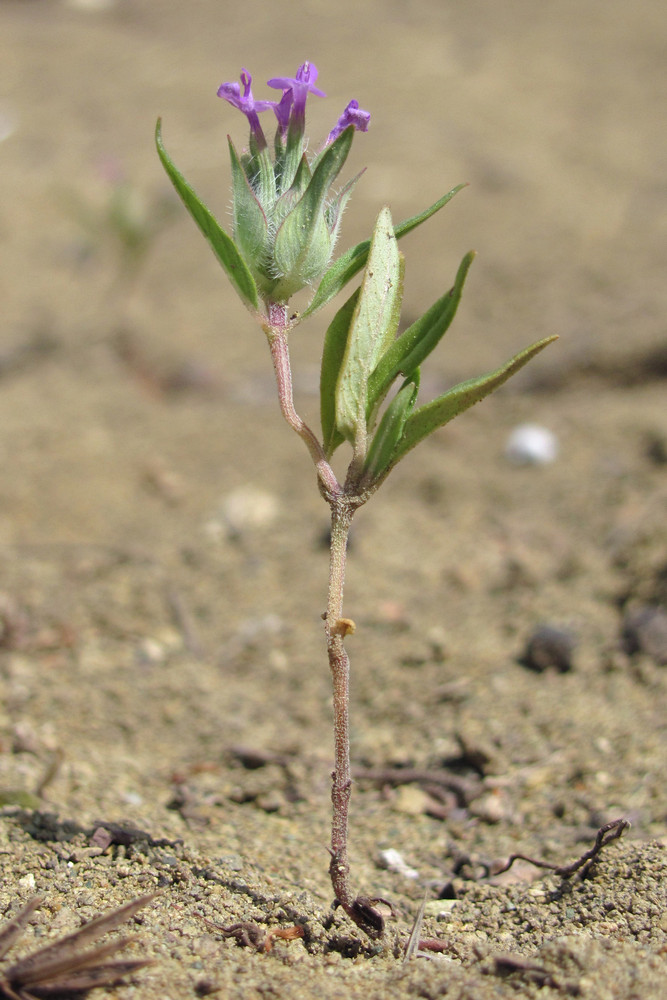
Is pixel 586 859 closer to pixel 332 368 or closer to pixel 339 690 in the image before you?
pixel 339 690

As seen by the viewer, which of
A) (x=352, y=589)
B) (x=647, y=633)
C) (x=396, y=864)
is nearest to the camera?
(x=396, y=864)

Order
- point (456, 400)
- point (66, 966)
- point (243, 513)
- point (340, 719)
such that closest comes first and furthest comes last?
point (66, 966), point (456, 400), point (340, 719), point (243, 513)

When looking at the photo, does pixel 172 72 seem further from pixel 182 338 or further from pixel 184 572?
pixel 184 572

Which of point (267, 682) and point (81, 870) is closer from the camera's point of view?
point (81, 870)

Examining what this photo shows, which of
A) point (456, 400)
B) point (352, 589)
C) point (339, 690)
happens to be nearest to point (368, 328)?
point (456, 400)

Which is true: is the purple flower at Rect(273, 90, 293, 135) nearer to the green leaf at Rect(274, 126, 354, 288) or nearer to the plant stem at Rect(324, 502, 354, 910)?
the green leaf at Rect(274, 126, 354, 288)

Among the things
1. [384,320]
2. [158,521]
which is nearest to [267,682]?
[158,521]

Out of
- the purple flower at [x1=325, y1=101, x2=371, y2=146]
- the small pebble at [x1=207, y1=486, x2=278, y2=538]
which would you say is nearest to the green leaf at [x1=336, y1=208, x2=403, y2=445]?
the purple flower at [x1=325, y1=101, x2=371, y2=146]
